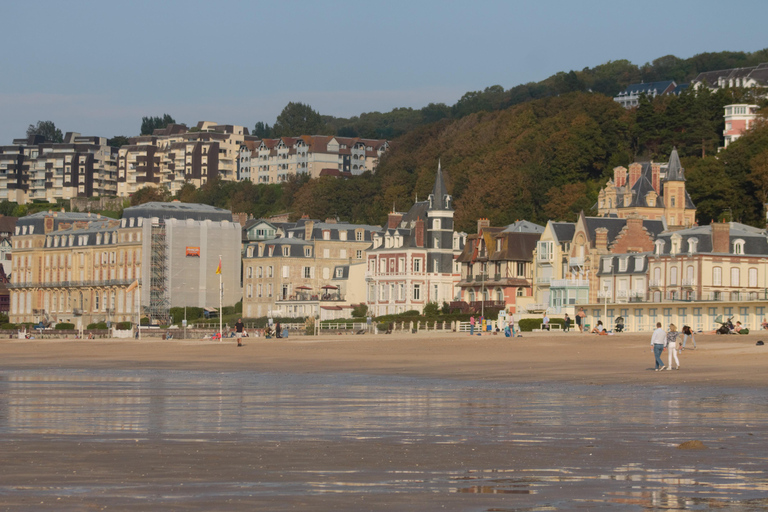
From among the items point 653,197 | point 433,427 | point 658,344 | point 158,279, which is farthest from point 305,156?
point 433,427

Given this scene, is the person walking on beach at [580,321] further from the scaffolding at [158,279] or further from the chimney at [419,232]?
the scaffolding at [158,279]

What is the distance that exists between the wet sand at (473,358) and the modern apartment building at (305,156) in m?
123

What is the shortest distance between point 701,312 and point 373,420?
49803mm

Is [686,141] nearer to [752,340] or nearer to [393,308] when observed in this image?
[393,308]

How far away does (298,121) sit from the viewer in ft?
645

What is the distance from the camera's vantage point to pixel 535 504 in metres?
10.5

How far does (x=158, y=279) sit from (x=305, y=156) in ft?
241

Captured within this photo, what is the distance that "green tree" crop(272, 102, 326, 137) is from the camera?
196 meters

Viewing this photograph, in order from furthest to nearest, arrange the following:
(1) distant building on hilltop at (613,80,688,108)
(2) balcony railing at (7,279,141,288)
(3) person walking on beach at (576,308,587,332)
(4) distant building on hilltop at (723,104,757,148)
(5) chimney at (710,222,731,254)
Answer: (1) distant building on hilltop at (613,80,688,108), (2) balcony railing at (7,279,141,288), (4) distant building on hilltop at (723,104,757,148), (5) chimney at (710,222,731,254), (3) person walking on beach at (576,308,587,332)

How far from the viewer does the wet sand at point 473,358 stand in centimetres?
2947

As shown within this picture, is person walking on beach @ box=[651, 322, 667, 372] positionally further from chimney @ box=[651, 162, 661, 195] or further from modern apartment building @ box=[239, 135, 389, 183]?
modern apartment building @ box=[239, 135, 389, 183]

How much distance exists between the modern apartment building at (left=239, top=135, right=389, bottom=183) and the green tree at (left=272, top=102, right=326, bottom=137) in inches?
316

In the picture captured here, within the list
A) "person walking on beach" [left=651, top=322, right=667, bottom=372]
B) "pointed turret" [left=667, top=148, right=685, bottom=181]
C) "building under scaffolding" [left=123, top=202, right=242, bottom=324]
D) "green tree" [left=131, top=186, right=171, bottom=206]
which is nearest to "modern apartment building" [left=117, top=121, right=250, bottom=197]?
"green tree" [left=131, top=186, right=171, bottom=206]

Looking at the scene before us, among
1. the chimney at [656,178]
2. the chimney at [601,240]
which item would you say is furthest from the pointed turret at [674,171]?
the chimney at [601,240]
